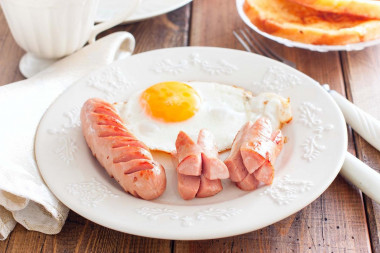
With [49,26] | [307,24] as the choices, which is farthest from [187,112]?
[307,24]

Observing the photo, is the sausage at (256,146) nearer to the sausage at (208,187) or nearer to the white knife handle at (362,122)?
the sausage at (208,187)

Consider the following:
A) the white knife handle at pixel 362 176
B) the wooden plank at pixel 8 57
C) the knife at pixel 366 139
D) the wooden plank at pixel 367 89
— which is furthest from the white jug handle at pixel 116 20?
the white knife handle at pixel 362 176

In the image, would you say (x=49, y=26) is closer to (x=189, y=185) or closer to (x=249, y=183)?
(x=189, y=185)

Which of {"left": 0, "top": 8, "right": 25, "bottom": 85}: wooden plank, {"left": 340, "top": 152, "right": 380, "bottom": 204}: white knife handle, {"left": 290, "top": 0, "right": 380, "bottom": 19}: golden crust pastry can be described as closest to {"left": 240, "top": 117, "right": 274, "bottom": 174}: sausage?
{"left": 340, "top": 152, "right": 380, "bottom": 204}: white knife handle

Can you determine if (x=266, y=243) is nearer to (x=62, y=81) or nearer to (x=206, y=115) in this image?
(x=206, y=115)

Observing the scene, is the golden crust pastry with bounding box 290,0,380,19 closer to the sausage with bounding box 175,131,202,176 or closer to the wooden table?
the wooden table
